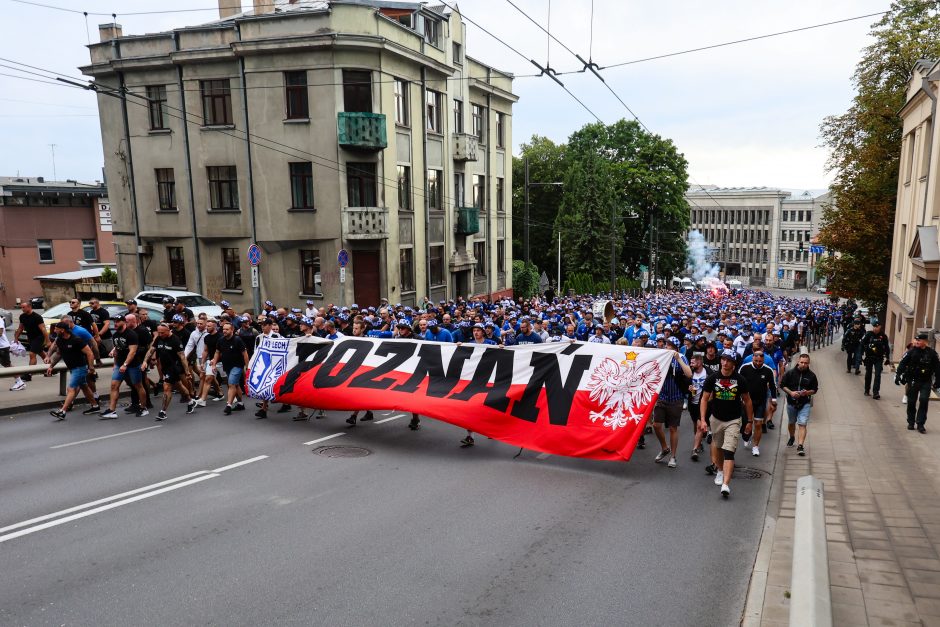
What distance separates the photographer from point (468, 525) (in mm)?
6996

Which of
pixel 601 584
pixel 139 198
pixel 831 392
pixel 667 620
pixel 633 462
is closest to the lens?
pixel 667 620

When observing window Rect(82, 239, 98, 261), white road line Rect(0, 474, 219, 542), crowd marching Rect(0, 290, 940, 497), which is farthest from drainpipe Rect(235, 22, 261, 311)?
window Rect(82, 239, 98, 261)

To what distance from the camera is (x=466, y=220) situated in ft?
108

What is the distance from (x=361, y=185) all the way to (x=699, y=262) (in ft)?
299

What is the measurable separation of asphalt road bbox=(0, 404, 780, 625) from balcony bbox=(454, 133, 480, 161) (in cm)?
2413

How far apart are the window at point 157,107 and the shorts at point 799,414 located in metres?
27.0

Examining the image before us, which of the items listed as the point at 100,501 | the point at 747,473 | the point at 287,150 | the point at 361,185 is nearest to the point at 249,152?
the point at 287,150

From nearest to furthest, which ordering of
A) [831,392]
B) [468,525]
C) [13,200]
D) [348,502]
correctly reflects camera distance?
1. [468,525]
2. [348,502]
3. [831,392]
4. [13,200]

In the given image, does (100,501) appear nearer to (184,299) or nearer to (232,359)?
(232,359)

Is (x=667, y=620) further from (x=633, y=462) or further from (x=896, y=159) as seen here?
(x=896, y=159)

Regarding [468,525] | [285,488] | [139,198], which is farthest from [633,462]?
[139,198]

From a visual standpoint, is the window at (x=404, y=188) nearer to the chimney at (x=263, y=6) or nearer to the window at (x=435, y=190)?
the window at (x=435, y=190)

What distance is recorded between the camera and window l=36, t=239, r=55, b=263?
39.9 m

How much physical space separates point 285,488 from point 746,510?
556cm
